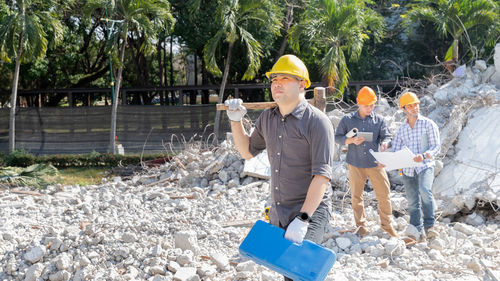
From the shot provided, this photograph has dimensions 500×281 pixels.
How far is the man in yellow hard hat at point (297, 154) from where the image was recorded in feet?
8.72

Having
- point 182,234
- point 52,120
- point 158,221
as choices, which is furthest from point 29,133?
point 182,234

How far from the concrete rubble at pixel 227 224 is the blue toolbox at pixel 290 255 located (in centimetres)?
150

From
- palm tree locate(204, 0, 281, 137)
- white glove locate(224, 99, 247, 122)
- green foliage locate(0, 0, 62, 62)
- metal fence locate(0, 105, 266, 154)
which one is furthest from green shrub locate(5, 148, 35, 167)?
white glove locate(224, 99, 247, 122)

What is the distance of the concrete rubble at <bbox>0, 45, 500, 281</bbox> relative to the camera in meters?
4.37

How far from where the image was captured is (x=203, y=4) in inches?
690

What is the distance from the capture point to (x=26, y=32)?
13836mm

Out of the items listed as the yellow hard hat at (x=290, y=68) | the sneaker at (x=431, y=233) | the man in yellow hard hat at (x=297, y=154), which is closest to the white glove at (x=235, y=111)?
the man in yellow hard hat at (x=297, y=154)

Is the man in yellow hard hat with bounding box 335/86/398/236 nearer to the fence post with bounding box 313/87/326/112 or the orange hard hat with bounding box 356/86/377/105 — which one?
the orange hard hat with bounding box 356/86/377/105

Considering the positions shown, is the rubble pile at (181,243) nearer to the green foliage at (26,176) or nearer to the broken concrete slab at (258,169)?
the broken concrete slab at (258,169)

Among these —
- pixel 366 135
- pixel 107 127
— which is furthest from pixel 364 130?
pixel 107 127

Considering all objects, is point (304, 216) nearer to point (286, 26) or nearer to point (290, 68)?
point (290, 68)

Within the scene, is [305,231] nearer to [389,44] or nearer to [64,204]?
[64,204]

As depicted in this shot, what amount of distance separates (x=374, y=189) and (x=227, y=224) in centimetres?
182

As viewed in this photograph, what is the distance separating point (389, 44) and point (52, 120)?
15.4 metres
